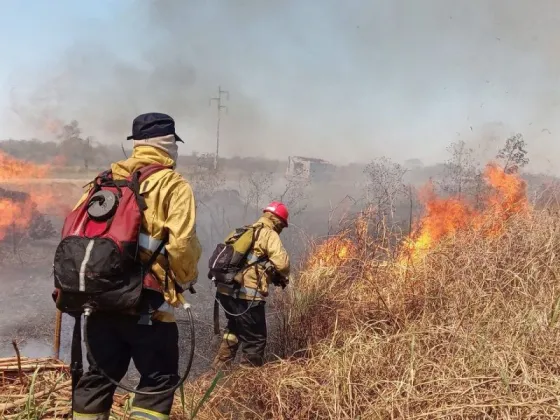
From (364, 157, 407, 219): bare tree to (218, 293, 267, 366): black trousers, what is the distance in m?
2.11

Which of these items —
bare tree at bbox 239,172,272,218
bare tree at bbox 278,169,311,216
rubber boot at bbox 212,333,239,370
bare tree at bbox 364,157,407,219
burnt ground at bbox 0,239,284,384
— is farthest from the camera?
bare tree at bbox 239,172,272,218

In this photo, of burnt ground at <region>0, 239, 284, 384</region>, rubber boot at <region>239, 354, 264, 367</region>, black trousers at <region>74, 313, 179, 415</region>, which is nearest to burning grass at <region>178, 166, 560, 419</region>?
rubber boot at <region>239, 354, 264, 367</region>

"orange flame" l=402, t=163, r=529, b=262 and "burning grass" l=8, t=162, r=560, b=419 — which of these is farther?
"orange flame" l=402, t=163, r=529, b=262

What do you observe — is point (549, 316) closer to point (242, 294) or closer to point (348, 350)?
point (348, 350)

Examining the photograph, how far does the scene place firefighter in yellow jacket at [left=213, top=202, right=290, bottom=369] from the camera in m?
4.17

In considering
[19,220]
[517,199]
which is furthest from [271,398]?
[19,220]

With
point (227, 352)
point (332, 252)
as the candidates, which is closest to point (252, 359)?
point (227, 352)

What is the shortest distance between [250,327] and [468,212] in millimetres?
4801

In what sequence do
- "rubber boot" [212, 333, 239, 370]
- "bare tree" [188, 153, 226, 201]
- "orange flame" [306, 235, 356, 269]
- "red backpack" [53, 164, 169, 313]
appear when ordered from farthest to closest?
"bare tree" [188, 153, 226, 201]
"orange flame" [306, 235, 356, 269]
"rubber boot" [212, 333, 239, 370]
"red backpack" [53, 164, 169, 313]

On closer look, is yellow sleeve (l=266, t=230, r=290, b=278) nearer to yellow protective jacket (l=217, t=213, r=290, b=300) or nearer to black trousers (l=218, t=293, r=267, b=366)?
yellow protective jacket (l=217, t=213, r=290, b=300)

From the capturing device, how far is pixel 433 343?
2748 mm

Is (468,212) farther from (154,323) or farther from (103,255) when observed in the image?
(103,255)

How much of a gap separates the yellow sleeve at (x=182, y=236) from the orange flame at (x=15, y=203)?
10827mm

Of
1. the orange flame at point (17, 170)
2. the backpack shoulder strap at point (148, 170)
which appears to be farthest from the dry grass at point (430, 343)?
the orange flame at point (17, 170)
